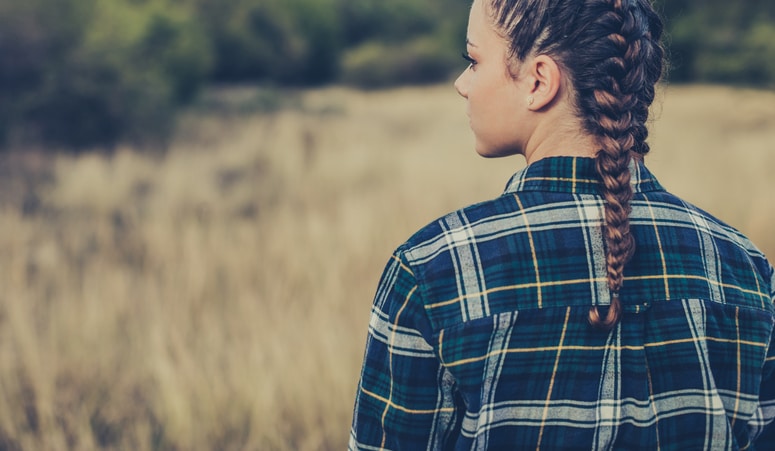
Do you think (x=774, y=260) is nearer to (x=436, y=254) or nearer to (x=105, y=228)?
(x=436, y=254)

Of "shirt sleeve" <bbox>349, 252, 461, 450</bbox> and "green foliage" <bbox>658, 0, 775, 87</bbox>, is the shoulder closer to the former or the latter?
"shirt sleeve" <bbox>349, 252, 461, 450</bbox>

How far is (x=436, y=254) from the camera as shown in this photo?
3.66 ft

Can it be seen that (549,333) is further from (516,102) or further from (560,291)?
(516,102)

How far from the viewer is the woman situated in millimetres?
1114

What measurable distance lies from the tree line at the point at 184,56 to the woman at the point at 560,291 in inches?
18.3

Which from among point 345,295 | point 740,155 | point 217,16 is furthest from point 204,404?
point 217,16

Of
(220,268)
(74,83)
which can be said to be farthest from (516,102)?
(74,83)

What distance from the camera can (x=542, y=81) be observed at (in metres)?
1.14

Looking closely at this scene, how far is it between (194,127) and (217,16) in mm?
10637

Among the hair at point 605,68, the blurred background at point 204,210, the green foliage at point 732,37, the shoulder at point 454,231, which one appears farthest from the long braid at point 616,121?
the green foliage at point 732,37

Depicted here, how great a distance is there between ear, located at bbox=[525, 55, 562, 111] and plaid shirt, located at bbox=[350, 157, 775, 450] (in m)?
0.10

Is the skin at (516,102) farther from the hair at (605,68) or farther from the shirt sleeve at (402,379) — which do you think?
the shirt sleeve at (402,379)

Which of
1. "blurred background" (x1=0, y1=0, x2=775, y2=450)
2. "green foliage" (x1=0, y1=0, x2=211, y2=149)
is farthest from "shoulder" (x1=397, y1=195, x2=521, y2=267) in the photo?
"green foliage" (x1=0, y1=0, x2=211, y2=149)

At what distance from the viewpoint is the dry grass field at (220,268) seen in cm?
324
